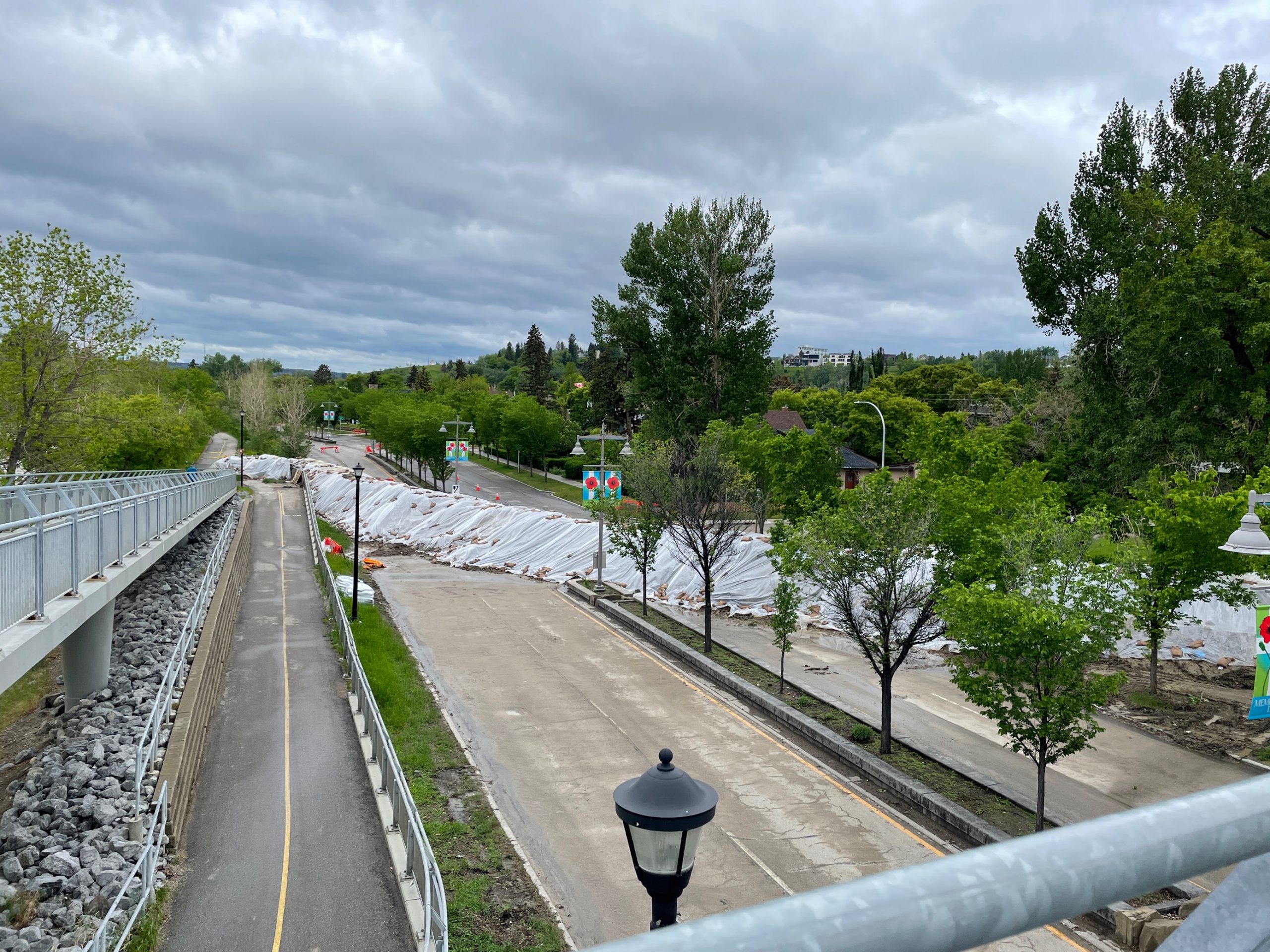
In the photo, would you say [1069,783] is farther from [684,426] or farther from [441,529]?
[441,529]

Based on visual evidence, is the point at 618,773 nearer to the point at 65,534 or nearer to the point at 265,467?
the point at 65,534

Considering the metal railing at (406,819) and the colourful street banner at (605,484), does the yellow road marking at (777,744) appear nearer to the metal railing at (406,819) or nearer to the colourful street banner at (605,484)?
the metal railing at (406,819)

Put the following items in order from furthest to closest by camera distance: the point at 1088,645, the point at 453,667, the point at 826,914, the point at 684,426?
1. the point at 684,426
2. the point at 453,667
3. the point at 1088,645
4. the point at 826,914

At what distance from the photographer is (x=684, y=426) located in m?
48.9

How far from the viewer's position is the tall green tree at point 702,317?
4909cm

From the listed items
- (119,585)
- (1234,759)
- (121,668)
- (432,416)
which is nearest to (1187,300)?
(1234,759)

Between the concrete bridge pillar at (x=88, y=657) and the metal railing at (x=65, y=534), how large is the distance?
2.02 meters

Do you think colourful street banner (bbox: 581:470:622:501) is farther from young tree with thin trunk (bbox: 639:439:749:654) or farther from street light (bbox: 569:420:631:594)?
young tree with thin trunk (bbox: 639:439:749:654)

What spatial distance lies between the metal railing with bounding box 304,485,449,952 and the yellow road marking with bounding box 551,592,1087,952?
7.01ft

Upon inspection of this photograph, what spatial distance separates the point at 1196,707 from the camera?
2247 centimetres

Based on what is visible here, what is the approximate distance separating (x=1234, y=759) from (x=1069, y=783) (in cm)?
437

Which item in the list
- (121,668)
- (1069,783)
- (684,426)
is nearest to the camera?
(1069,783)

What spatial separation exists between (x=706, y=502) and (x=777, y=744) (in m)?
10.3

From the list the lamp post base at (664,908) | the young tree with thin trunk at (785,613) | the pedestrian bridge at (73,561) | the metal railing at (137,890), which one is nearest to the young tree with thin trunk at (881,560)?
the young tree with thin trunk at (785,613)
